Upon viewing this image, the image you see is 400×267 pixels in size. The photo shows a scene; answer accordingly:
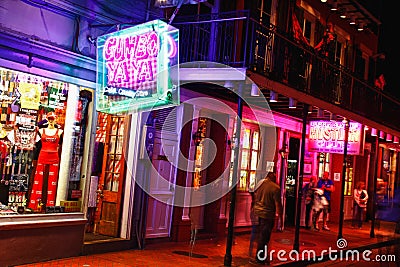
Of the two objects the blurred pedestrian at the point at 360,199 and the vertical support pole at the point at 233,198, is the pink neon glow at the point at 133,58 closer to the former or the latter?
the vertical support pole at the point at 233,198

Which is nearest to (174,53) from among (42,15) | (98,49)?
(98,49)

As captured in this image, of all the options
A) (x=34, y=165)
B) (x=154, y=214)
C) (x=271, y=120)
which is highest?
(x=271, y=120)

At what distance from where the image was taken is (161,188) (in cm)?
1186

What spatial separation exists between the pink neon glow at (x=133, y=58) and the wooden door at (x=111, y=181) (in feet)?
7.80

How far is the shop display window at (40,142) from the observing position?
8836 mm

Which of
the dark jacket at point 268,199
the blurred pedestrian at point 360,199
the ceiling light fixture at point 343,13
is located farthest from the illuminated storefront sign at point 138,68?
the blurred pedestrian at point 360,199

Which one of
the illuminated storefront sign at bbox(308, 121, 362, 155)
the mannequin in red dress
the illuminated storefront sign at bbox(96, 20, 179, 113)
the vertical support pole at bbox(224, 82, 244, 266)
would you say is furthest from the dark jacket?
the illuminated storefront sign at bbox(308, 121, 362, 155)

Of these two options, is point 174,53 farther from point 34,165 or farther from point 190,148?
point 190,148

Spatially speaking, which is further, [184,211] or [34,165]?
[184,211]

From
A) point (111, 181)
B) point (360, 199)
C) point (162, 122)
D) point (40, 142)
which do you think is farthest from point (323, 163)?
point (40, 142)

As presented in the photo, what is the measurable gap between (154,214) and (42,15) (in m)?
4.91

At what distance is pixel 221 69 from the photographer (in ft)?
33.5

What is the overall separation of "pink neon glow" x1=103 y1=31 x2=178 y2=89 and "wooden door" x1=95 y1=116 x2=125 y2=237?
2377mm

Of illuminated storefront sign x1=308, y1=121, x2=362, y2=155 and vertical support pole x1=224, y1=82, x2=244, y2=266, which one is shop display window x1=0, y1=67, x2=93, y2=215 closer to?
vertical support pole x1=224, y1=82, x2=244, y2=266
